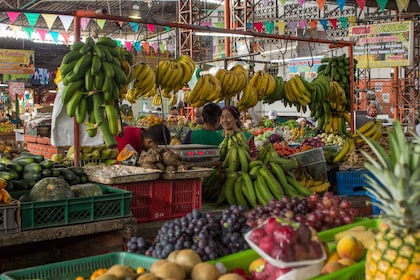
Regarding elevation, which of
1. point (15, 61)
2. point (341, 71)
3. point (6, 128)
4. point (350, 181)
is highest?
point (15, 61)

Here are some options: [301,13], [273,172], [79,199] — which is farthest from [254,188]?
[301,13]

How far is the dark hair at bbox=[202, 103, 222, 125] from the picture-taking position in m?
6.04

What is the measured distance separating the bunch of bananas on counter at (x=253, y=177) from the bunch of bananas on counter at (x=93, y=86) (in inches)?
48.4

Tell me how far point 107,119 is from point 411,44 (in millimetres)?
10142

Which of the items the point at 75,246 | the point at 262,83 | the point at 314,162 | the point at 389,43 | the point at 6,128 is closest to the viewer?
the point at 75,246

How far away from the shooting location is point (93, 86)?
4.16m

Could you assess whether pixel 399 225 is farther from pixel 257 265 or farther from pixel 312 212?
pixel 312 212

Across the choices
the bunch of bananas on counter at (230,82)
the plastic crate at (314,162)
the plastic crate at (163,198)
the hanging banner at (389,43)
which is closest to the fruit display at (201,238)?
the plastic crate at (163,198)

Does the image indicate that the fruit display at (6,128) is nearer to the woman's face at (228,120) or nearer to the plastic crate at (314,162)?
the woman's face at (228,120)

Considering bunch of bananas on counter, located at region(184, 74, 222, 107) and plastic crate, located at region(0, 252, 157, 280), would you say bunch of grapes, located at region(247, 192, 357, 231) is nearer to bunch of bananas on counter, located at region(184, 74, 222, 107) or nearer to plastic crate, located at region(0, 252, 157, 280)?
plastic crate, located at region(0, 252, 157, 280)

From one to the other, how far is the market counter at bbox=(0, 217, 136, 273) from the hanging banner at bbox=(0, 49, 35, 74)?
1436cm

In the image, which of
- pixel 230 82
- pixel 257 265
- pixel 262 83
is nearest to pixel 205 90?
pixel 230 82

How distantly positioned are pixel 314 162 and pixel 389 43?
8.25 metres

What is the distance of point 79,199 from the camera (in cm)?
352
